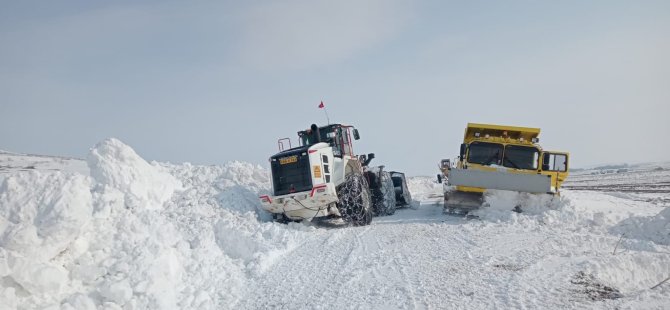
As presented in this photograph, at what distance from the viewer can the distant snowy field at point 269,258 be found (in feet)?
17.3

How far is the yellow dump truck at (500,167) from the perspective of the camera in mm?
11380

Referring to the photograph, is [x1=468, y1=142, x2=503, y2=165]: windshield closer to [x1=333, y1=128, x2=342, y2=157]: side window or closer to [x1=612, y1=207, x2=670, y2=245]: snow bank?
[x1=333, y1=128, x2=342, y2=157]: side window

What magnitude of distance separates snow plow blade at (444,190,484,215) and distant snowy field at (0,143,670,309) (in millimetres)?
1760

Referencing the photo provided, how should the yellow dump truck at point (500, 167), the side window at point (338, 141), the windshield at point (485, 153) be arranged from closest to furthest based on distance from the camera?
the yellow dump truck at point (500, 167), the windshield at point (485, 153), the side window at point (338, 141)

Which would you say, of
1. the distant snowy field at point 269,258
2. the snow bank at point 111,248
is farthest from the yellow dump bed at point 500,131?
the snow bank at point 111,248

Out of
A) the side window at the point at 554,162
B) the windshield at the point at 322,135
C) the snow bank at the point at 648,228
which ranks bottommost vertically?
the snow bank at the point at 648,228

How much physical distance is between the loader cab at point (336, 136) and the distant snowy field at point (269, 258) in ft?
12.4

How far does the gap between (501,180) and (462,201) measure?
114 cm

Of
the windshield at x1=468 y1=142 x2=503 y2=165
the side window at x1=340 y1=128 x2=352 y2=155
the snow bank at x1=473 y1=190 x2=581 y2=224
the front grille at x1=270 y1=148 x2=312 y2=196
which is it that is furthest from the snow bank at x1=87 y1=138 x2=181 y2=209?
the windshield at x1=468 y1=142 x2=503 y2=165

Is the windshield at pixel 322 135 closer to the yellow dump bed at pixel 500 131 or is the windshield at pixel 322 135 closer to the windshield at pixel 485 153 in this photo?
the windshield at pixel 485 153

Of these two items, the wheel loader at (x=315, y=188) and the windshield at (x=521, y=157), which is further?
A: the windshield at (x=521, y=157)

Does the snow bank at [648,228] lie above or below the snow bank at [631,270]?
below

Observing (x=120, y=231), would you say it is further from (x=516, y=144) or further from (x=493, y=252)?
(x=516, y=144)

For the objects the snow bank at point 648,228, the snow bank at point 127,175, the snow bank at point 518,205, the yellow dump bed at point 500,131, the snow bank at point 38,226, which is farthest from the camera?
the yellow dump bed at point 500,131
